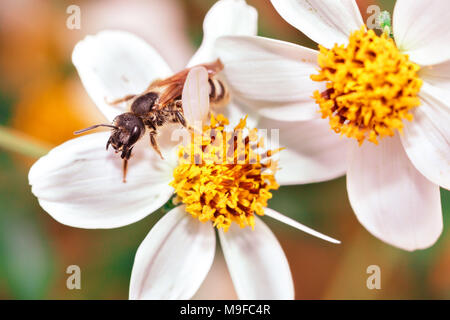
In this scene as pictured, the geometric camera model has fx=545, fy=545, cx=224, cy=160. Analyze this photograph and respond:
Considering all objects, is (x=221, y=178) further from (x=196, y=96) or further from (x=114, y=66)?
(x=114, y=66)

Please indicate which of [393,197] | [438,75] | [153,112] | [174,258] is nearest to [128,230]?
[174,258]

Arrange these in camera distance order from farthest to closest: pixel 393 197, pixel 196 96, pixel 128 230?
pixel 128 230
pixel 393 197
pixel 196 96

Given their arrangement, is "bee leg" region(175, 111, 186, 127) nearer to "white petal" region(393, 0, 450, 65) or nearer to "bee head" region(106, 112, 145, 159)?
"bee head" region(106, 112, 145, 159)

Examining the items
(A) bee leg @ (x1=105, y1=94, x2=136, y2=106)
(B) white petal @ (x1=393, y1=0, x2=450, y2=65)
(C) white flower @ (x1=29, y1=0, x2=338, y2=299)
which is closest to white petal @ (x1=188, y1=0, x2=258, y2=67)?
(C) white flower @ (x1=29, y1=0, x2=338, y2=299)

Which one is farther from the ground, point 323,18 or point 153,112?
point 323,18

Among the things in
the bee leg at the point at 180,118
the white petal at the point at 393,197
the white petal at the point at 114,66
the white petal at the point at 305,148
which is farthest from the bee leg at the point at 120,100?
the white petal at the point at 393,197

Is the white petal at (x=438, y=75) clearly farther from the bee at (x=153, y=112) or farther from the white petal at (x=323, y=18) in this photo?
the bee at (x=153, y=112)
